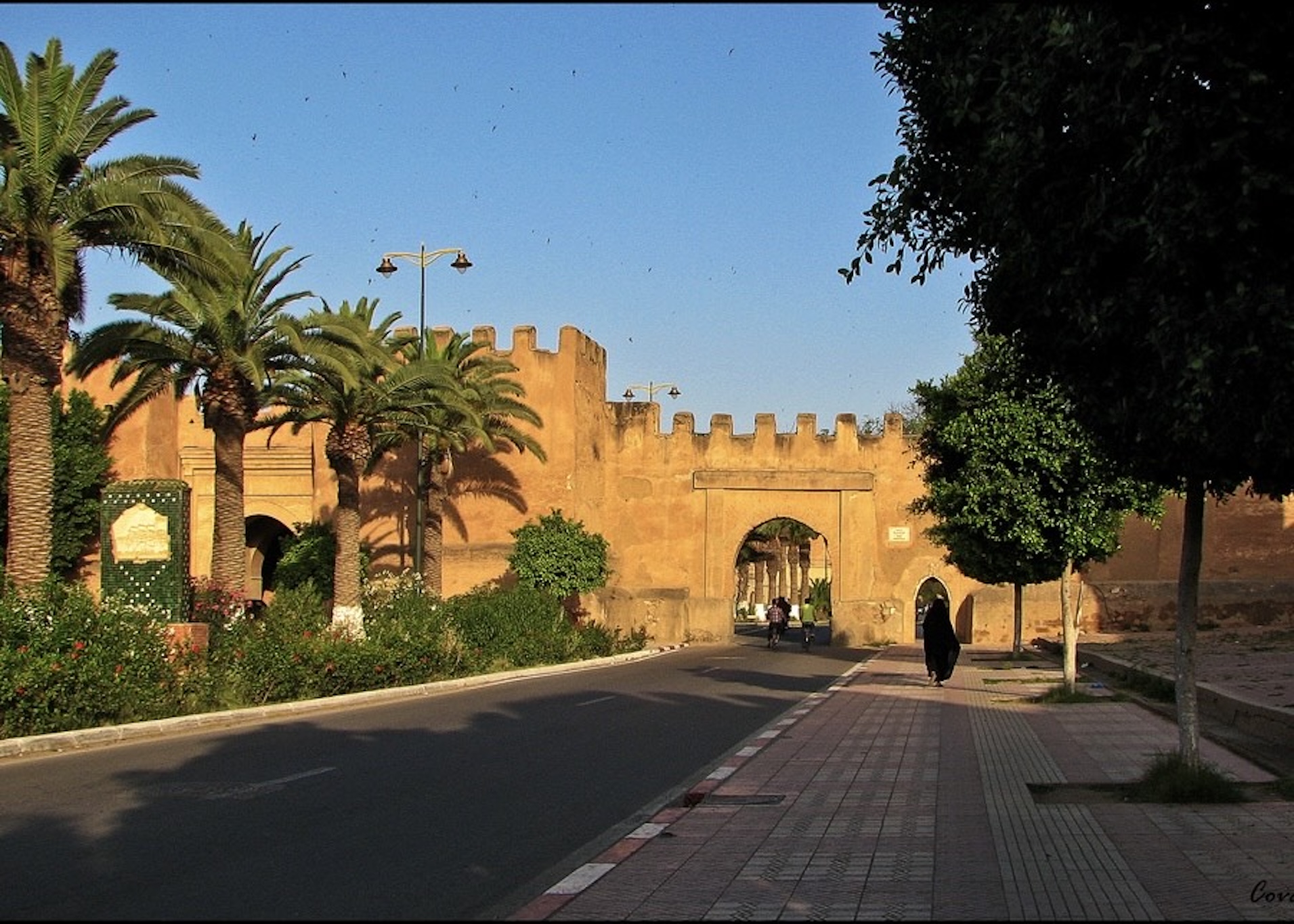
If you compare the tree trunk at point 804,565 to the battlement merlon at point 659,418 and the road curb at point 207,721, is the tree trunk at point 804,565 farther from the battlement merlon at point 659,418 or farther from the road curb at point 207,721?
the road curb at point 207,721

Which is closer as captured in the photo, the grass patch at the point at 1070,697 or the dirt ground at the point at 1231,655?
the dirt ground at the point at 1231,655

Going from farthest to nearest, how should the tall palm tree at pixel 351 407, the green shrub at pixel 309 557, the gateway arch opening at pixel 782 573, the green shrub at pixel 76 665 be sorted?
the gateway arch opening at pixel 782 573, the green shrub at pixel 309 557, the tall palm tree at pixel 351 407, the green shrub at pixel 76 665

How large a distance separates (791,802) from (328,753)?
5.37 metres

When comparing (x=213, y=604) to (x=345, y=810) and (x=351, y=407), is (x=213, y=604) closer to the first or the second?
(x=351, y=407)

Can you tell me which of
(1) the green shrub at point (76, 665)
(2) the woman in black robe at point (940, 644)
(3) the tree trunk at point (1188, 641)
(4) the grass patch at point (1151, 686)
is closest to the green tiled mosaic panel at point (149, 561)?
(1) the green shrub at point (76, 665)

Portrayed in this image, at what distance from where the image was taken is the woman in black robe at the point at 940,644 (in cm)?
2602

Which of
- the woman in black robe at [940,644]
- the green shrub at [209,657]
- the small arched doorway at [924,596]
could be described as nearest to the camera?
the green shrub at [209,657]

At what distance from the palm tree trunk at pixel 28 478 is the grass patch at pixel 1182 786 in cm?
1521

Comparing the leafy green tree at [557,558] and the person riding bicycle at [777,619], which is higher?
the leafy green tree at [557,558]

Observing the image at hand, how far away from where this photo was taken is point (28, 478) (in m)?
20.2

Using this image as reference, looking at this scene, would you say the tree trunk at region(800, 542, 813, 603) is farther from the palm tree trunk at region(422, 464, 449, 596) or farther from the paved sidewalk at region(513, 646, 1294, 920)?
the paved sidewalk at region(513, 646, 1294, 920)

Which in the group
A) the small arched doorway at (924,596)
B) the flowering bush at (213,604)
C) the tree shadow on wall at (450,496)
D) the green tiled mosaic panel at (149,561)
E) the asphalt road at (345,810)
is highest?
the tree shadow on wall at (450,496)

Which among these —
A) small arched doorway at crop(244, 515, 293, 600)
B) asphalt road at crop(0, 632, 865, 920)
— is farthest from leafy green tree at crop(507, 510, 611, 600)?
asphalt road at crop(0, 632, 865, 920)

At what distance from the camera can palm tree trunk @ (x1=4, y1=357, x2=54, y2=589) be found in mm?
20078
